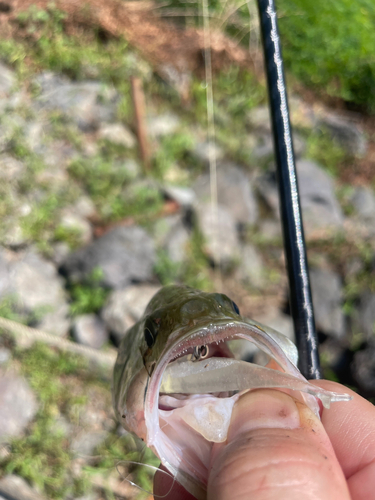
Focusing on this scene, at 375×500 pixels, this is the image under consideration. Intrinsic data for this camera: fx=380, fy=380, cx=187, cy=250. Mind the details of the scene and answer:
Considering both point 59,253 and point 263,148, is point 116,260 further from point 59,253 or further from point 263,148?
point 263,148

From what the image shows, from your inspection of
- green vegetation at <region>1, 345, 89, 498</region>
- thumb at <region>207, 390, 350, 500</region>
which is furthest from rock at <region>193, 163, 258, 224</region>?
thumb at <region>207, 390, 350, 500</region>

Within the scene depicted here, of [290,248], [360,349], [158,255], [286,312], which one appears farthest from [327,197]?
[290,248]

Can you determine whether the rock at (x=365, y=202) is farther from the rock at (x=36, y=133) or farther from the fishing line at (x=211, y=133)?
the rock at (x=36, y=133)

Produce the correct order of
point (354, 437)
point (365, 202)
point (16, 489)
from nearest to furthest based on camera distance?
point (354, 437) < point (16, 489) < point (365, 202)

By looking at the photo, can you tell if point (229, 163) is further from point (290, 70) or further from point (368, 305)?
point (368, 305)

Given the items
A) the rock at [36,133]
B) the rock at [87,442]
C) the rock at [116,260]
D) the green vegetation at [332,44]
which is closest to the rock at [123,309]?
the rock at [116,260]

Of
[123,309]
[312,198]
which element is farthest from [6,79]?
[312,198]
